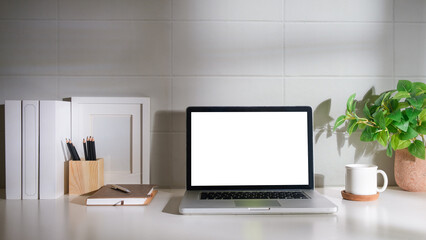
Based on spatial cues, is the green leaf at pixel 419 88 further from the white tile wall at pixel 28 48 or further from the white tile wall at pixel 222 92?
the white tile wall at pixel 28 48

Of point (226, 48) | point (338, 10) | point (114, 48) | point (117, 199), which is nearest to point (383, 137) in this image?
point (338, 10)

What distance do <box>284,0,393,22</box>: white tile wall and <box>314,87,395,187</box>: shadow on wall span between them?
0.92 ft

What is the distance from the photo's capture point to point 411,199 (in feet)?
3.82

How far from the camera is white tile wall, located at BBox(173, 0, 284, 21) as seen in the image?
1333 mm

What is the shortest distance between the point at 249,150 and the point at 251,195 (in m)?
0.16

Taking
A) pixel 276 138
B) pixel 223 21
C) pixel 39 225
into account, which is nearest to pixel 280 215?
pixel 276 138

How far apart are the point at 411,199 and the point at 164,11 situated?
1.07m

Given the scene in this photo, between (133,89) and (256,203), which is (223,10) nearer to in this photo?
(133,89)

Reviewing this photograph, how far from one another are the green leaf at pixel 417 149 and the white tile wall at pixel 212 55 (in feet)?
0.53

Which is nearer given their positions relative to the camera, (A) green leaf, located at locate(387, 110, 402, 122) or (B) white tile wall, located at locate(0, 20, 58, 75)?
(A) green leaf, located at locate(387, 110, 402, 122)

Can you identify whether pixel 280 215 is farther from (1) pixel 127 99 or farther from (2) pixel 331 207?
(1) pixel 127 99

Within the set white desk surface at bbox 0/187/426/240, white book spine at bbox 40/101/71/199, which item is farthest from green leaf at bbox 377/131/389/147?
white book spine at bbox 40/101/71/199

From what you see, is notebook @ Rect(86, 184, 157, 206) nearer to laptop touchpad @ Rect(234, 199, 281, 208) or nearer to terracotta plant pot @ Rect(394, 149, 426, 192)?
laptop touchpad @ Rect(234, 199, 281, 208)

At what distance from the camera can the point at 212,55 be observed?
134cm
